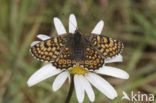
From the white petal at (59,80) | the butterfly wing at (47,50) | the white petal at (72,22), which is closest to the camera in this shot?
the butterfly wing at (47,50)

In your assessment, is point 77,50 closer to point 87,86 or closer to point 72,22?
point 87,86

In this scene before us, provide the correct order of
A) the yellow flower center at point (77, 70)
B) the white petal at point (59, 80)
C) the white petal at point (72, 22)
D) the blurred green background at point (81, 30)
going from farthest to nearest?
the blurred green background at point (81, 30) < the white petal at point (72, 22) < the yellow flower center at point (77, 70) < the white petal at point (59, 80)

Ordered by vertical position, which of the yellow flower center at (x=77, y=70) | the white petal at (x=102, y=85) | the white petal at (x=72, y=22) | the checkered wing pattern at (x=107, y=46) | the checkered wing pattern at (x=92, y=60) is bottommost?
the white petal at (x=102, y=85)

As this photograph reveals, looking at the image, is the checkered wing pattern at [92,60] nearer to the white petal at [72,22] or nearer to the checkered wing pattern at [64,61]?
the checkered wing pattern at [64,61]

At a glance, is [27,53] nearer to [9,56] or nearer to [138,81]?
[9,56]

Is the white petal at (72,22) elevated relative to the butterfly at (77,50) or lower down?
elevated

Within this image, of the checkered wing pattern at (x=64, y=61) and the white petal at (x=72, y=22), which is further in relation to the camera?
the white petal at (x=72, y=22)

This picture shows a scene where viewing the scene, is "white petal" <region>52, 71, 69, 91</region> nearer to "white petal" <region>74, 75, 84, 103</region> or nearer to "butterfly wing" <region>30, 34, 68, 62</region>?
"white petal" <region>74, 75, 84, 103</region>

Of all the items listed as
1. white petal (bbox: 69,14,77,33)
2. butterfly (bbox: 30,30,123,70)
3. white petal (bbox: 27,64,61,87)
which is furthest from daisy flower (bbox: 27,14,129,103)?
white petal (bbox: 69,14,77,33)

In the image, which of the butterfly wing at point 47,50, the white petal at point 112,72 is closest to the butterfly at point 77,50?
the butterfly wing at point 47,50
